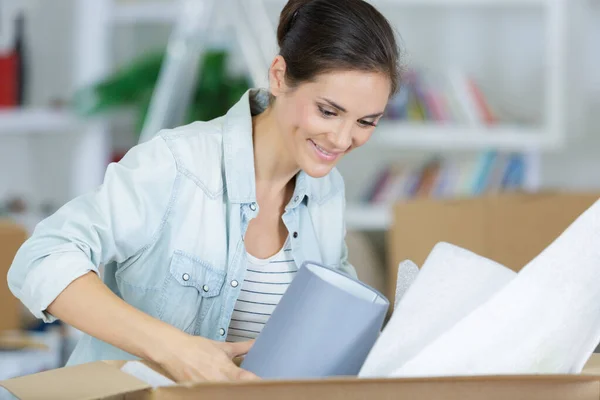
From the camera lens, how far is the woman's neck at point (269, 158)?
4.35 feet

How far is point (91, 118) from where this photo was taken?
356 centimetres

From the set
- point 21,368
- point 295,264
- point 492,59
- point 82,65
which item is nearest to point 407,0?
point 492,59

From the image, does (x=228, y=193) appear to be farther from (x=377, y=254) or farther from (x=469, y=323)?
(x=377, y=254)

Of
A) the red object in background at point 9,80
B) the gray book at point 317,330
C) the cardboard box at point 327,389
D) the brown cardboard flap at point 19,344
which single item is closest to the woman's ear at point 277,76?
the gray book at point 317,330

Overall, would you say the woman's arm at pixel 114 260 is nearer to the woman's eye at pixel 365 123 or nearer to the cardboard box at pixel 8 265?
the woman's eye at pixel 365 123

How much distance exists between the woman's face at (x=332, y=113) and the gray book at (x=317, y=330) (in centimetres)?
39

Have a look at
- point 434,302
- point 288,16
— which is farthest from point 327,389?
point 288,16

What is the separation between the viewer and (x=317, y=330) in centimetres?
77

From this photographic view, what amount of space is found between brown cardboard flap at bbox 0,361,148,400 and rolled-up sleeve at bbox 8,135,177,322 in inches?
9.4

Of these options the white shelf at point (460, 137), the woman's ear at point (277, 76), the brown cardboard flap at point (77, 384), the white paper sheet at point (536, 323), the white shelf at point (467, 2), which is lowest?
the brown cardboard flap at point (77, 384)

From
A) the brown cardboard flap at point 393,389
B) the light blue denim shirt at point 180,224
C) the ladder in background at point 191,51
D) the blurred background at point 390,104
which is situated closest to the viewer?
the brown cardboard flap at point 393,389

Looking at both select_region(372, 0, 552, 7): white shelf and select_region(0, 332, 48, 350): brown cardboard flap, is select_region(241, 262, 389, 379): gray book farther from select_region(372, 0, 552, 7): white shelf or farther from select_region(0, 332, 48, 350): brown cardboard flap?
select_region(372, 0, 552, 7): white shelf

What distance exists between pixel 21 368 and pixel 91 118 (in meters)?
1.67

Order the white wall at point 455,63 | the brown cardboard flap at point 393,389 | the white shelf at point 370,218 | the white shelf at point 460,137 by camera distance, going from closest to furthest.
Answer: the brown cardboard flap at point 393,389, the white shelf at point 460,137, the white shelf at point 370,218, the white wall at point 455,63
